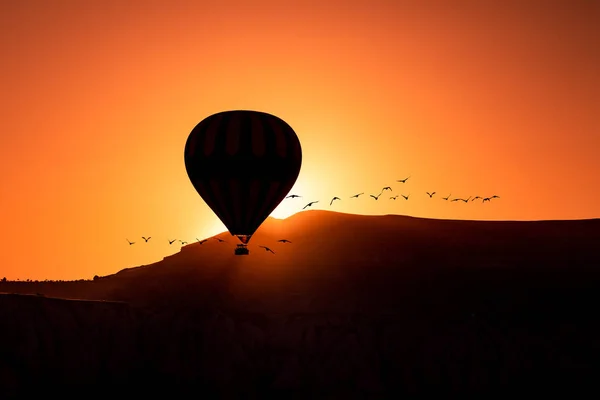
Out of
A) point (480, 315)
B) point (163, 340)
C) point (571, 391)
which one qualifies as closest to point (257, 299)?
point (163, 340)

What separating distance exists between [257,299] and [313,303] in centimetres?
684

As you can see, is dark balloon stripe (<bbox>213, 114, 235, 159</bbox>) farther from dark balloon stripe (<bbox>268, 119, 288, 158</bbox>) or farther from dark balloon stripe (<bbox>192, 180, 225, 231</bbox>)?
dark balloon stripe (<bbox>268, 119, 288, 158</bbox>)

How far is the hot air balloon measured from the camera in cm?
5472

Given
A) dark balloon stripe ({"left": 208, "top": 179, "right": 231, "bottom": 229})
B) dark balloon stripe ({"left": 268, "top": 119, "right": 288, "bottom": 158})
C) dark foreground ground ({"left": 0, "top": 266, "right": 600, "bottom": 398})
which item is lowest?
dark foreground ground ({"left": 0, "top": 266, "right": 600, "bottom": 398})

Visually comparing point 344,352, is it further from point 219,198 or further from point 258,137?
point 258,137

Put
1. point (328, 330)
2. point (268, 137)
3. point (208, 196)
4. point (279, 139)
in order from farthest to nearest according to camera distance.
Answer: point (328, 330) → point (208, 196) → point (279, 139) → point (268, 137)

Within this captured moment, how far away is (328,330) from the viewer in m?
84.8

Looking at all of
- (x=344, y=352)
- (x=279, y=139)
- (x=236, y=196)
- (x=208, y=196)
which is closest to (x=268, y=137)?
(x=279, y=139)

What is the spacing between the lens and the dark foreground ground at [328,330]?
71.9m

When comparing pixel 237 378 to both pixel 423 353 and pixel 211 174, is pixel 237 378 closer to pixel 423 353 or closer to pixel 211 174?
pixel 423 353

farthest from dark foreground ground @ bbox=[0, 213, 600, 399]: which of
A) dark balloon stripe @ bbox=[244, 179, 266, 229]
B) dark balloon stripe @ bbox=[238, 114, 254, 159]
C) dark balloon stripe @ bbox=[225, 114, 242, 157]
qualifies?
dark balloon stripe @ bbox=[238, 114, 254, 159]

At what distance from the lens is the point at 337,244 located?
117812 mm

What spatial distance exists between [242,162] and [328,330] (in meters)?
A: 33.9

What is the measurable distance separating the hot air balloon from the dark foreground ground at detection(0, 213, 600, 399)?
2081cm
